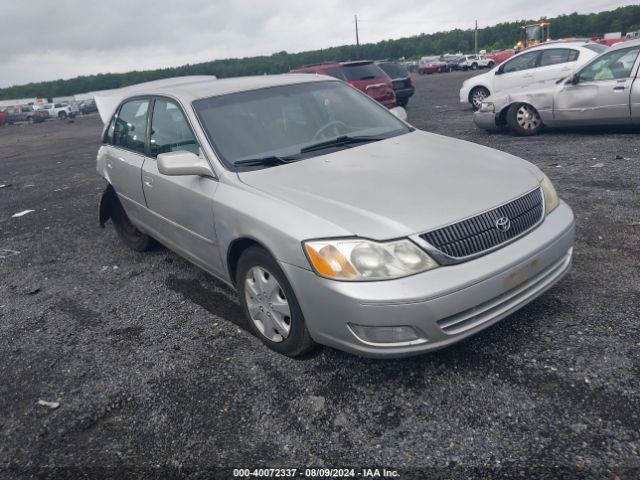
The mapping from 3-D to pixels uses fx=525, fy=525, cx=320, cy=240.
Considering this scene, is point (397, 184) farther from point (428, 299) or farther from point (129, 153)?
point (129, 153)

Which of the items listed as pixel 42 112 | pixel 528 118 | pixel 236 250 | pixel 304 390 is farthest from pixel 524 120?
pixel 42 112

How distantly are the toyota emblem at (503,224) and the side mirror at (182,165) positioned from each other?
1.85m

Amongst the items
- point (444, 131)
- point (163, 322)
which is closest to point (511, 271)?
point (163, 322)

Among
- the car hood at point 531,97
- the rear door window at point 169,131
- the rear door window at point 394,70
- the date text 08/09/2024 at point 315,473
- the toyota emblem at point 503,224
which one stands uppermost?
the rear door window at point 394,70

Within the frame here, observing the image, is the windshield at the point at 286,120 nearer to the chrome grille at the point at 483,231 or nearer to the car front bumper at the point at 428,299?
the car front bumper at the point at 428,299

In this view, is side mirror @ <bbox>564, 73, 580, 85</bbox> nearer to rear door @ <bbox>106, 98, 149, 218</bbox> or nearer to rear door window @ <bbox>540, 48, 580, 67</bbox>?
rear door window @ <bbox>540, 48, 580, 67</bbox>

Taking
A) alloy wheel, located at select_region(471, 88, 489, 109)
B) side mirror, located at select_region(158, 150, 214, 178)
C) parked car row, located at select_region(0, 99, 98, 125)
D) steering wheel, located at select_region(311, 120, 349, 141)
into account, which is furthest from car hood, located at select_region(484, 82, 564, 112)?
parked car row, located at select_region(0, 99, 98, 125)

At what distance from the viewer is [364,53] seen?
114 metres

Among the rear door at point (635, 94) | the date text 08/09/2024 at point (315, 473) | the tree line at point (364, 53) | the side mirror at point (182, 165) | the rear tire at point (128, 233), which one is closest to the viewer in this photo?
the date text 08/09/2024 at point (315, 473)

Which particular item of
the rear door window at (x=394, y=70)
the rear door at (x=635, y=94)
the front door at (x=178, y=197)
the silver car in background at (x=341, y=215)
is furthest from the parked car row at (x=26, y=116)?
the rear door at (x=635, y=94)

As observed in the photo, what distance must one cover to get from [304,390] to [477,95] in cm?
1309

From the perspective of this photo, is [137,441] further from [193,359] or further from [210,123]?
[210,123]

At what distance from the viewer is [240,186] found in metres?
3.31

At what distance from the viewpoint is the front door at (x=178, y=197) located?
12.0ft
